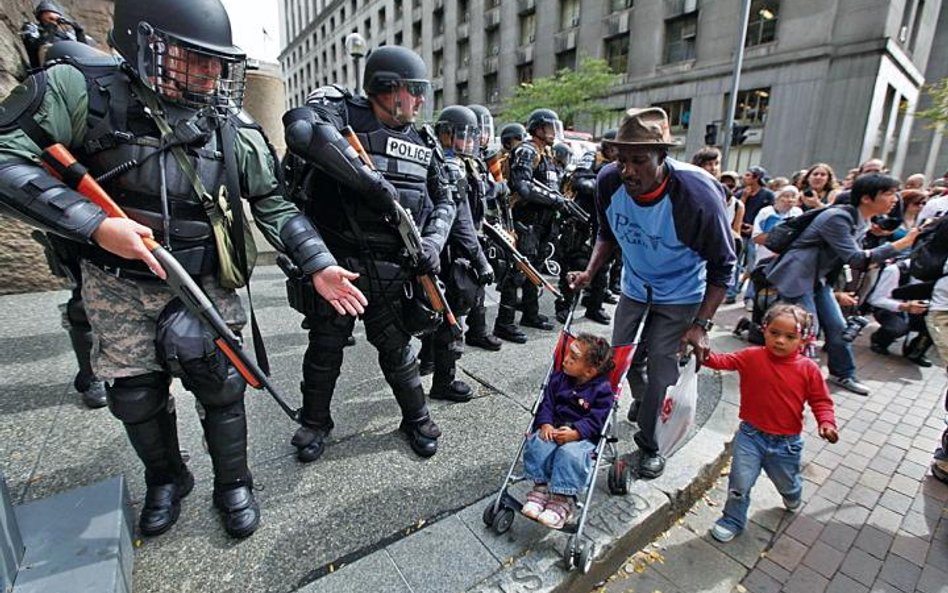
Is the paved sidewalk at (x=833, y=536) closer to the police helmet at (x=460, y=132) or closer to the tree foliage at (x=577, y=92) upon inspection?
the police helmet at (x=460, y=132)

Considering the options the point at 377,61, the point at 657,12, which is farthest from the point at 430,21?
the point at 377,61

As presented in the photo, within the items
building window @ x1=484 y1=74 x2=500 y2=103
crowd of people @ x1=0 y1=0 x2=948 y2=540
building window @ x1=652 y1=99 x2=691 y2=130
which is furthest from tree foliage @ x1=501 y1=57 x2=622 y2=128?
crowd of people @ x1=0 y1=0 x2=948 y2=540

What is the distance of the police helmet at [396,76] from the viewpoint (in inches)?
93.4

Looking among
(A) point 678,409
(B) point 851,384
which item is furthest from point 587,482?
(B) point 851,384

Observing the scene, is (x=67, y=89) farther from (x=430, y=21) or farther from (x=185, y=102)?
(x=430, y=21)

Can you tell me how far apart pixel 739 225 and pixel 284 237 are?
6.28m

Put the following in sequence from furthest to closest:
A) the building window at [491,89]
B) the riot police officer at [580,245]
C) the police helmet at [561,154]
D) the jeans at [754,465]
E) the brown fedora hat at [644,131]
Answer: the building window at [491,89] → the police helmet at [561,154] → the riot police officer at [580,245] → the jeans at [754,465] → the brown fedora hat at [644,131]

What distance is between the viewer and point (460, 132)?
400cm

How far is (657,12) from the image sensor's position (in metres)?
22.6

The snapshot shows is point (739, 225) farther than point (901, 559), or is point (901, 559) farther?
point (739, 225)

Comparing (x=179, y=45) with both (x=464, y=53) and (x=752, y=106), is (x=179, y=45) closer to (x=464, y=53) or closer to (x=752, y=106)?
(x=752, y=106)

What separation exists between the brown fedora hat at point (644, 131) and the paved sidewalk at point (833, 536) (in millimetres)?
2030

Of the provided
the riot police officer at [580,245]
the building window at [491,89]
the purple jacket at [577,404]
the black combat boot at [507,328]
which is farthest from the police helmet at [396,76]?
the building window at [491,89]

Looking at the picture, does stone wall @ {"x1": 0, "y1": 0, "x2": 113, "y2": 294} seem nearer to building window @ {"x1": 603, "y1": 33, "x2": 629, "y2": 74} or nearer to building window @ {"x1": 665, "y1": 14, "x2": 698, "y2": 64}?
building window @ {"x1": 665, "y1": 14, "x2": 698, "y2": 64}
